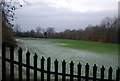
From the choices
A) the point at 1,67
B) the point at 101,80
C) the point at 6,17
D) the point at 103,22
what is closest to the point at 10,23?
the point at 6,17

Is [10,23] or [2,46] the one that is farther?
[10,23]

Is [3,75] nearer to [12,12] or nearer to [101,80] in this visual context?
[101,80]

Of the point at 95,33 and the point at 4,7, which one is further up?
the point at 4,7

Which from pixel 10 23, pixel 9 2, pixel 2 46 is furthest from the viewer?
pixel 10 23

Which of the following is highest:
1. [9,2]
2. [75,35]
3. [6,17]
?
[9,2]

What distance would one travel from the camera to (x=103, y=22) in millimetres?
24594

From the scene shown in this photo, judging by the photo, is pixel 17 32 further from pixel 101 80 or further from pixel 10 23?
pixel 101 80

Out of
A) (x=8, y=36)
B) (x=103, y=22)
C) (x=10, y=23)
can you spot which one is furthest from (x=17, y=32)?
(x=103, y=22)

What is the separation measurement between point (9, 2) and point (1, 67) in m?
1.71

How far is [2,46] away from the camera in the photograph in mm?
2385

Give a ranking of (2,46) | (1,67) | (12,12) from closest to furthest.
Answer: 1. (2,46)
2. (1,67)
3. (12,12)

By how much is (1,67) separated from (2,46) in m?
0.37

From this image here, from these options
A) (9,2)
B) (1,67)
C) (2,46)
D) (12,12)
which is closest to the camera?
(2,46)

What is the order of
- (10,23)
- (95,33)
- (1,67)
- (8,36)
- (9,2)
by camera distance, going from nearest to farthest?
(1,67), (9,2), (10,23), (8,36), (95,33)
